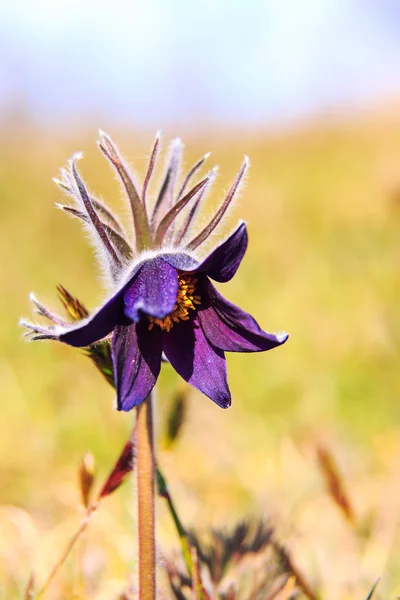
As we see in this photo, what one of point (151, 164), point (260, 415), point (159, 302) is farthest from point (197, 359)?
point (260, 415)

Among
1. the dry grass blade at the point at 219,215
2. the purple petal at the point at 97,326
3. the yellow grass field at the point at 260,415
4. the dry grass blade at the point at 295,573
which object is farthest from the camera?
the yellow grass field at the point at 260,415

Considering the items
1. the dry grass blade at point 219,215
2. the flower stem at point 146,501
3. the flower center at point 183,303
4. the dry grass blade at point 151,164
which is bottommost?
the flower stem at point 146,501

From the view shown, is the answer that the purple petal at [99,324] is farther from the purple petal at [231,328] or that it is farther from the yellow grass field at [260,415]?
the yellow grass field at [260,415]

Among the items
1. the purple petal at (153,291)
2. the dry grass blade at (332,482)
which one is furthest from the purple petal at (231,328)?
the dry grass blade at (332,482)

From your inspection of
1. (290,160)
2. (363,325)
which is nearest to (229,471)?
(363,325)

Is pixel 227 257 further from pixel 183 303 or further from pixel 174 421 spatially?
pixel 174 421

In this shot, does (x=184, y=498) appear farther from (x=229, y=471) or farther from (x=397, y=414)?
(x=397, y=414)
